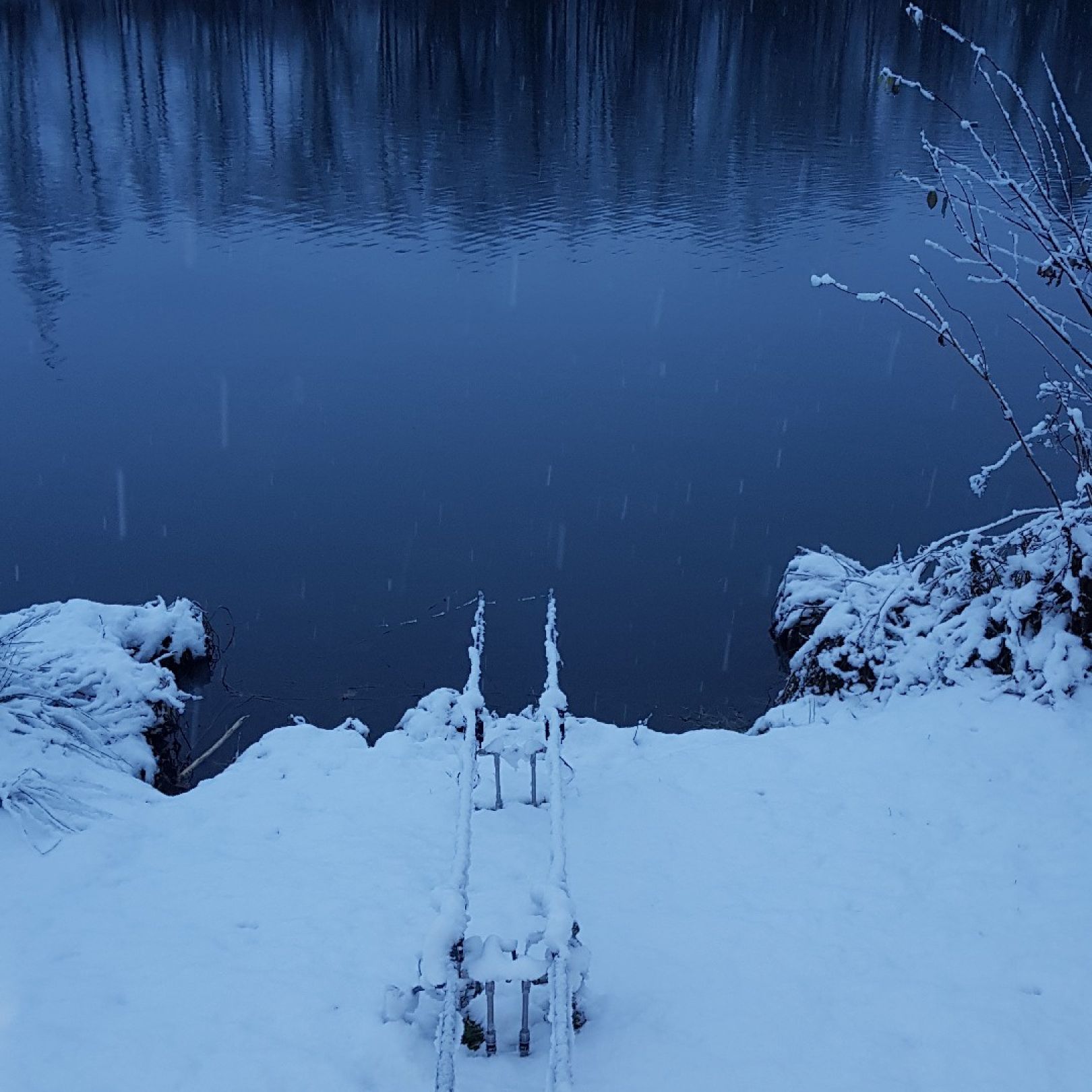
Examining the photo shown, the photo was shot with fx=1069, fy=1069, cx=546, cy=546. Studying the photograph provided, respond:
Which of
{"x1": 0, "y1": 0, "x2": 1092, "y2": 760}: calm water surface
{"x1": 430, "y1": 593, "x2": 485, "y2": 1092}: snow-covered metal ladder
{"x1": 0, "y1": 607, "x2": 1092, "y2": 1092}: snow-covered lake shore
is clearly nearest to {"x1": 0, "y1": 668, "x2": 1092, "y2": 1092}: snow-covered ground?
{"x1": 0, "y1": 607, "x2": 1092, "y2": 1092}: snow-covered lake shore

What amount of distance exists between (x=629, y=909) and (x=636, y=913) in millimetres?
78

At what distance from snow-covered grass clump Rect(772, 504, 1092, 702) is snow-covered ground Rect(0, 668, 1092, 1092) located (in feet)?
1.40

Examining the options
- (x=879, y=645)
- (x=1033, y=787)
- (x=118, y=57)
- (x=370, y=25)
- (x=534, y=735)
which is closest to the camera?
(x=1033, y=787)

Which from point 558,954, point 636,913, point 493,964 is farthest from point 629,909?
point 558,954

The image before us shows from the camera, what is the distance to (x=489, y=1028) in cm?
617

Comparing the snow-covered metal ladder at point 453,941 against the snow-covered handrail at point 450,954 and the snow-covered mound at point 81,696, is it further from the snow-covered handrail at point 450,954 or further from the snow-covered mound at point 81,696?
the snow-covered mound at point 81,696

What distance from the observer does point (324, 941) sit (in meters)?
7.33

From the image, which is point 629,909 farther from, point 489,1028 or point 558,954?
point 558,954

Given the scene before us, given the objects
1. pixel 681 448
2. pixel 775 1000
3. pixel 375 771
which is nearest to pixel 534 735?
pixel 375 771

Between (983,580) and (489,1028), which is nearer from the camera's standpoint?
(489,1028)

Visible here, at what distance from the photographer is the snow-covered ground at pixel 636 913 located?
6.22m

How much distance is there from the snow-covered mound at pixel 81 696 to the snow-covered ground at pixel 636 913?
416mm

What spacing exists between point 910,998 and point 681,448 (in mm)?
14612

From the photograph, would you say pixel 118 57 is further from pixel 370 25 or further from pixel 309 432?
pixel 309 432
